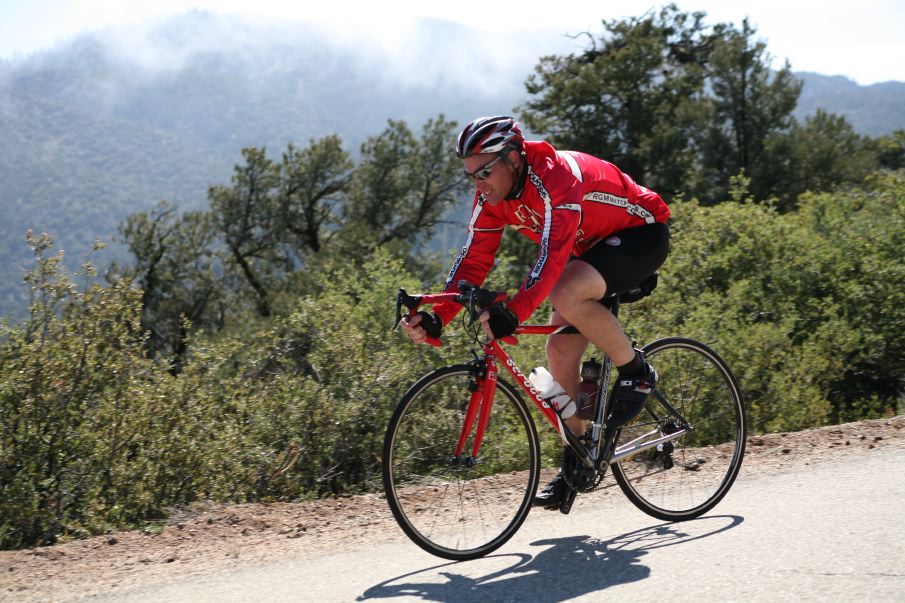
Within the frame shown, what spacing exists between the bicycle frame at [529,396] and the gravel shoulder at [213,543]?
2.24 ft

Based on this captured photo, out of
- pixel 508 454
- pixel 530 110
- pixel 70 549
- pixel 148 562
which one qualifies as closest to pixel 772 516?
pixel 508 454

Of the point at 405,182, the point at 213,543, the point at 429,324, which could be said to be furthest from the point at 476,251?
the point at 405,182

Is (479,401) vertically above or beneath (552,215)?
beneath

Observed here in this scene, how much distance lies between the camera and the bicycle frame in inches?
160

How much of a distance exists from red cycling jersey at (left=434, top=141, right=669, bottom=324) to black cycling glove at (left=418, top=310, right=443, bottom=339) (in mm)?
109

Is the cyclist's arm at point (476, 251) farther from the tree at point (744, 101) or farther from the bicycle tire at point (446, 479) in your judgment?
the tree at point (744, 101)

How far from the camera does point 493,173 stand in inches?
156

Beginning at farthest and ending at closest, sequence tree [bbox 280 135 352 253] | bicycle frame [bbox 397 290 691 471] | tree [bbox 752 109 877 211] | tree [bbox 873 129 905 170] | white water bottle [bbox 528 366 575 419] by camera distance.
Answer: tree [bbox 873 129 905 170], tree [bbox 280 135 352 253], tree [bbox 752 109 877 211], white water bottle [bbox 528 366 575 419], bicycle frame [bbox 397 290 691 471]

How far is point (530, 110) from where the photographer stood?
4353cm

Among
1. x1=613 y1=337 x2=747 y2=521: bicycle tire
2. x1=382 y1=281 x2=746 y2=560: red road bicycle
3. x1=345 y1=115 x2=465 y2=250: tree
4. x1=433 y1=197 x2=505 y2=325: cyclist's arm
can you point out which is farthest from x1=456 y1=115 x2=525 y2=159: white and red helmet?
x1=345 y1=115 x2=465 y2=250: tree

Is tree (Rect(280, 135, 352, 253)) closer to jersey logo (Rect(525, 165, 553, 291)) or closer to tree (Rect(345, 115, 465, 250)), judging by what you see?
tree (Rect(345, 115, 465, 250))

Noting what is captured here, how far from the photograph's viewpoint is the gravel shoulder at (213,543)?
390cm

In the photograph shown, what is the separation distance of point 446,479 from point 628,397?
1.04 m

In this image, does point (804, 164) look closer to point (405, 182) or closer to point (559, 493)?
point (405, 182)
